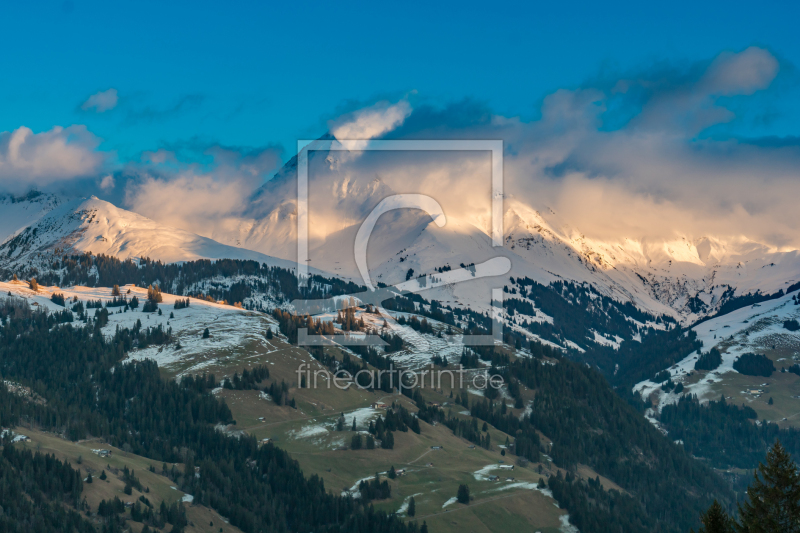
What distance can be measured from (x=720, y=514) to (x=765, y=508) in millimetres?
4219

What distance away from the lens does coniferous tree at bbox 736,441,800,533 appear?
74.6 meters

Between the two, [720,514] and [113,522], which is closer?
[720,514]

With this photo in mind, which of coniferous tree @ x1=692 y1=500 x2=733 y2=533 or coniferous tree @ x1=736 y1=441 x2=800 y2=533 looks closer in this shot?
coniferous tree @ x1=736 y1=441 x2=800 y2=533

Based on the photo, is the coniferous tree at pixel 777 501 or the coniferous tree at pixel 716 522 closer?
the coniferous tree at pixel 777 501

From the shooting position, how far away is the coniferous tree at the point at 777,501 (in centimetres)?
7462

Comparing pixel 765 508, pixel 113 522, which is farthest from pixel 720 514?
pixel 113 522

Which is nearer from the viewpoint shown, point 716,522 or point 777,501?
point 777,501

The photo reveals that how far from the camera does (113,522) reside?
200 meters

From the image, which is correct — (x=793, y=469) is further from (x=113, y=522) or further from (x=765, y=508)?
(x=113, y=522)

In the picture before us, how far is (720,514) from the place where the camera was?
7794cm

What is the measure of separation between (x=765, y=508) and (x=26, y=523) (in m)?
179

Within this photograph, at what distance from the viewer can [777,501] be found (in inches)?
2972

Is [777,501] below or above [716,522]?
above

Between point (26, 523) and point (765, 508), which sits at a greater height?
point (765, 508)
